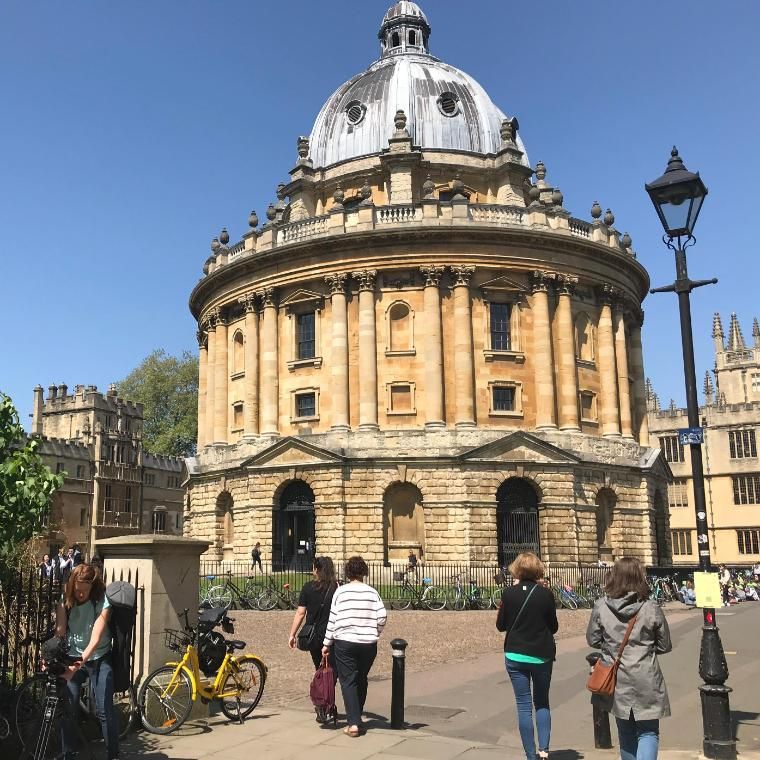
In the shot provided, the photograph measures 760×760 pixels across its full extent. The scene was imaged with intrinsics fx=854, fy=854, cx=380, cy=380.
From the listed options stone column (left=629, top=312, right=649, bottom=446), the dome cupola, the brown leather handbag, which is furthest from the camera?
the dome cupola

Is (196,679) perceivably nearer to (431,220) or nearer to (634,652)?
(634,652)

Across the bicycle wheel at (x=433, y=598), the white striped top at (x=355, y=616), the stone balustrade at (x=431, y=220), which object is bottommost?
the bicycle wheel at (x=433, y=598)

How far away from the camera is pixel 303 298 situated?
4031 centimetres

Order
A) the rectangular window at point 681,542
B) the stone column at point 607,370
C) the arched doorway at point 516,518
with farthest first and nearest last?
the rectangular window at point 681,542, the stone column at point 607,370, the arched doorway at point 516,518

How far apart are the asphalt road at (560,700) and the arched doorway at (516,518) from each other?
1817 cm

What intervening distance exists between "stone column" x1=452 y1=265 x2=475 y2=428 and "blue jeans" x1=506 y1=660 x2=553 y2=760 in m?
28.8

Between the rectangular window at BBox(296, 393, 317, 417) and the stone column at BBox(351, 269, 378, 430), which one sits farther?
the rectangular window at BBox(296, 393, 317, 417)

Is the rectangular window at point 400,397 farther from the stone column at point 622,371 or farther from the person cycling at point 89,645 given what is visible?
the person cycling at point 89,645

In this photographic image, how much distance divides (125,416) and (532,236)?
47385 mm

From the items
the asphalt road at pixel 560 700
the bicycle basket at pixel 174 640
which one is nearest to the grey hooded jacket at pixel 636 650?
the asphalt road at pixel 560 700

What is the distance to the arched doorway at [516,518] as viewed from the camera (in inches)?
1431

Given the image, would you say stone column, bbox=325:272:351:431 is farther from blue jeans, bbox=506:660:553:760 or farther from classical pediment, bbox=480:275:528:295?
blue jeans, bbox=506:660:553:760

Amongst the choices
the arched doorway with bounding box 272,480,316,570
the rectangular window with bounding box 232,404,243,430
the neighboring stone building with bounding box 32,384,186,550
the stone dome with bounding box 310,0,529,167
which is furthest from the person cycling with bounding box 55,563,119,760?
the neighboring stone building with bounding box 32,384,186,550

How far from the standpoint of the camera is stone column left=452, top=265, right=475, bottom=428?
37156mm
